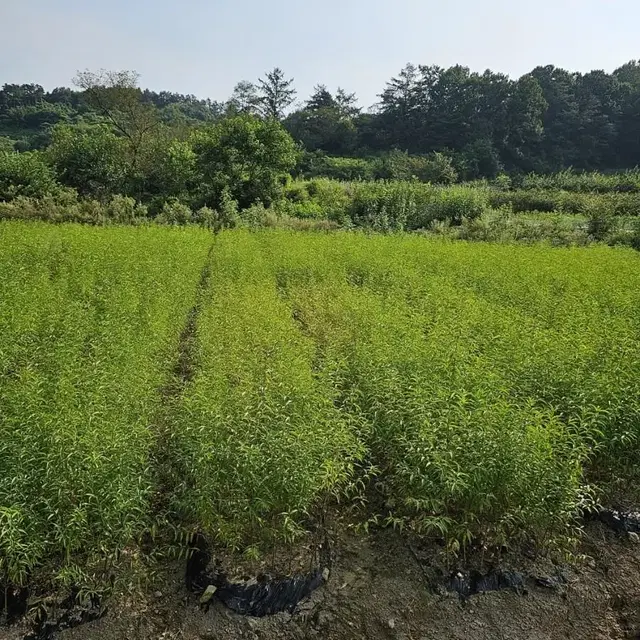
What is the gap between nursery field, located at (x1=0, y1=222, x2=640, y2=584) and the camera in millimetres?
3953

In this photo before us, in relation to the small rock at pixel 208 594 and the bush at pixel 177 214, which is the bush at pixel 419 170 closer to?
the bush at pixel 177 214

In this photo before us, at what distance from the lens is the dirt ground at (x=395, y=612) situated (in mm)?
3816

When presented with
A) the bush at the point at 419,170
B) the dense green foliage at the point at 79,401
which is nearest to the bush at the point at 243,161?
the bush at the point at 419,170

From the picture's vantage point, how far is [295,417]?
15.2 feet

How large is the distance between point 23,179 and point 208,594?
2418 cm

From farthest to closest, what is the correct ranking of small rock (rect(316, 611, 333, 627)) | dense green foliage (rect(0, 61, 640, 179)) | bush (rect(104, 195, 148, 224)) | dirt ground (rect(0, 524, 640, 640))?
dense green foliage (rect(0, 61, 640, 179))
bush (rect(104, 195, 148, 224))
small rock (rect(316, 611, 333, 627))
dirt ground (rect(0, 524, 640, 640))

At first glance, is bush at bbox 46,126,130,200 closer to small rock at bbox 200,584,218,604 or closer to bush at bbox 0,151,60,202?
bush at bbox 0,151,60,202

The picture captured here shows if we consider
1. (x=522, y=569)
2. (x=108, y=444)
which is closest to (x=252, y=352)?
(x=108, y=444)

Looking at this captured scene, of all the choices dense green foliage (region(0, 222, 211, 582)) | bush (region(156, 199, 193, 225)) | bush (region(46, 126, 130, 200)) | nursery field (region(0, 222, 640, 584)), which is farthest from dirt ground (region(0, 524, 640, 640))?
bush (region(46, 126, 130, 200))

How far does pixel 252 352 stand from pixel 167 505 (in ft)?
6.85

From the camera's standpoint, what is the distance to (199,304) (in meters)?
9.80

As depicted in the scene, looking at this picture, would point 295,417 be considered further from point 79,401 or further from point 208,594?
point 79,401

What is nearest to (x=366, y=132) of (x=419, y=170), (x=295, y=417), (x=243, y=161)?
(x=419, y=170)

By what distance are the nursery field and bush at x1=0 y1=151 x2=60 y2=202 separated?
1588 cm
